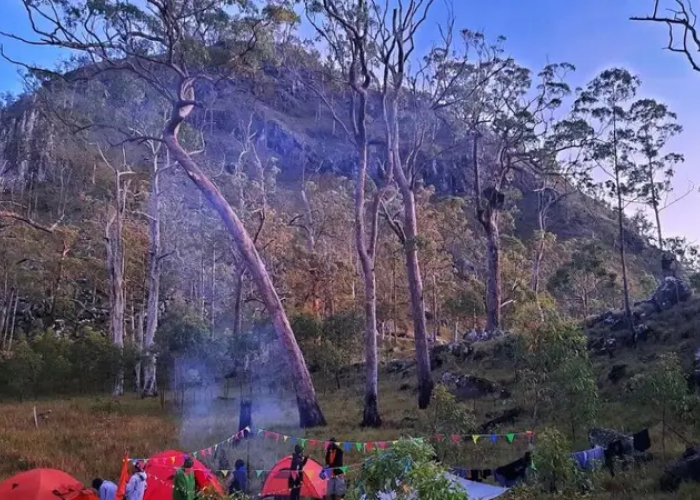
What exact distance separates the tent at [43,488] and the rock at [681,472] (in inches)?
339

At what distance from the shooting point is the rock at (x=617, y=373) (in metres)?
16.3

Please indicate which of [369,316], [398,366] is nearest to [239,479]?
[369,316]

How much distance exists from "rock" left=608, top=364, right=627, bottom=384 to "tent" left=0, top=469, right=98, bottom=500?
43.0 feet

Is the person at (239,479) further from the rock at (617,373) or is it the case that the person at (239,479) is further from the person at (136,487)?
the rock at (617,373)

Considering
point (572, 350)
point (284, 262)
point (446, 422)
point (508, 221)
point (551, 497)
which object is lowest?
point (551, 497)

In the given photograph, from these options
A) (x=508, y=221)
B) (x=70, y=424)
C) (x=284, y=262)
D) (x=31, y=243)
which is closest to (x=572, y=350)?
(x=70, y=424)

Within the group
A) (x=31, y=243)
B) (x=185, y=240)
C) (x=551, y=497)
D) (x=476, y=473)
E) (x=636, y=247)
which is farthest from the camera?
(x=636, y=247)

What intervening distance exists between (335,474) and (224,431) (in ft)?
23.4

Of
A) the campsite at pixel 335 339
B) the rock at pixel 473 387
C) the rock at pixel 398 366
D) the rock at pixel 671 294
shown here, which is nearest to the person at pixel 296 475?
the campsite at pixel 335 339

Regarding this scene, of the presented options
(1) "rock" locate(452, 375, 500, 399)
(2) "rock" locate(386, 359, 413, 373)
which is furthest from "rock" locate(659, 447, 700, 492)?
(2) "rock" locate(386, 359, 413, 373)

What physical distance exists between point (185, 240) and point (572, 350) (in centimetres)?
3697

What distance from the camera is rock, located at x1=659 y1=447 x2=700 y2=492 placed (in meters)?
8.88

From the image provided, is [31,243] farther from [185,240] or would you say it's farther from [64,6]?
[64,6]

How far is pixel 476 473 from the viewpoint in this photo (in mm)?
9742
